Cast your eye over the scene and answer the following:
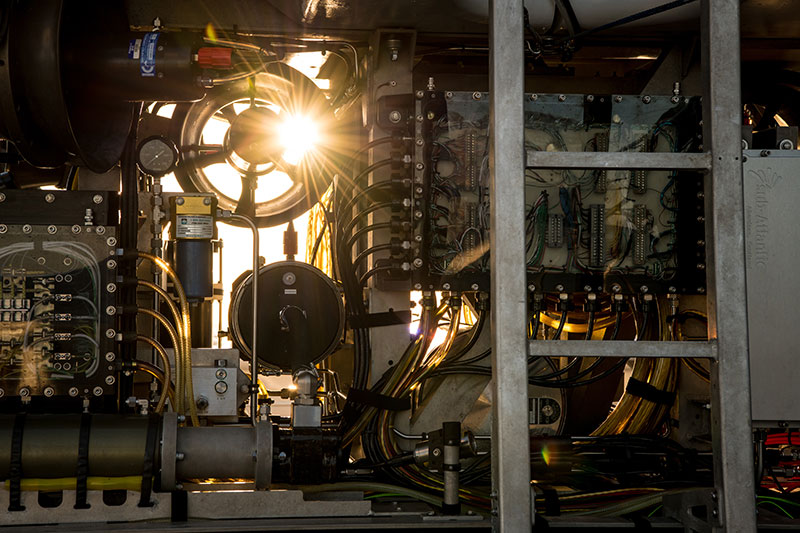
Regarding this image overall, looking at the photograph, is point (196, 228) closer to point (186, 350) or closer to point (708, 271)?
point (186, 350)

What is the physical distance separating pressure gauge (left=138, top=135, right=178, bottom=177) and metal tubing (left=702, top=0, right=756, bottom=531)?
1.89 m

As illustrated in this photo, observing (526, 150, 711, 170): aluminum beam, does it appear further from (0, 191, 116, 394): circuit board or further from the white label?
(0, 191, 116, 394): circuit board

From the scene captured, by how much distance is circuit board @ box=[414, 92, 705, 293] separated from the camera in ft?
9.30

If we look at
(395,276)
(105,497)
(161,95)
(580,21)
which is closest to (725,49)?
(580,21)

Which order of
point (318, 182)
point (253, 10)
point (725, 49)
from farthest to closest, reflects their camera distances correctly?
point (318, 182), point (253, 10), point (725, 49)

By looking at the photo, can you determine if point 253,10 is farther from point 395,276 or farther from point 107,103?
point 395,276

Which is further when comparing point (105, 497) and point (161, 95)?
point (161, 95)

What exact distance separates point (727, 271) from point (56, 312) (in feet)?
6.75

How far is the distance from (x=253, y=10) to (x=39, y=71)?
2.91 ft

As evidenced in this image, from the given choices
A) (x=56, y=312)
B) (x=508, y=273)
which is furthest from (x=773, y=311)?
(x=56, y=312)

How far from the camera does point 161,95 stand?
113 inches

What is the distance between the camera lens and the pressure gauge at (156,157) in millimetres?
2982

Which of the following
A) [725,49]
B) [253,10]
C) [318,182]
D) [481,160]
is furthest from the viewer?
[318,182]

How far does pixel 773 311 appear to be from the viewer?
2.67 meters
